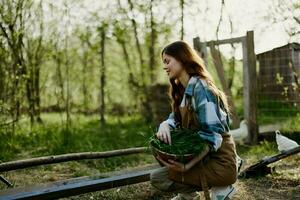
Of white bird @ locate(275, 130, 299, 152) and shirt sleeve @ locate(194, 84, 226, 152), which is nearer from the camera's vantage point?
shirt sleeve @ locate(194, 84, 226, 152)

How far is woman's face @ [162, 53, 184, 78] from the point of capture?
11.2 feet

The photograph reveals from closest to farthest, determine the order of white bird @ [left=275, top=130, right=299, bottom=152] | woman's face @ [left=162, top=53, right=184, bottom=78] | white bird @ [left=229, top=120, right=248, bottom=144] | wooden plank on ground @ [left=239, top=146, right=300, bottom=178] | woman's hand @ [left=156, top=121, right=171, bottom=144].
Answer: woman's hand @ [left=156, top=121, right=171, bottom=144] < woman's face @ [left=162, top=53, right=184, bottom=78] < wooden plank on ground @ [left=239, top=146, right=300, bottom=178] < white bird @ [left=275, top=130, right=299, bottom=152] < white bird @ [left=229, top=120, right=248, bottom=144]

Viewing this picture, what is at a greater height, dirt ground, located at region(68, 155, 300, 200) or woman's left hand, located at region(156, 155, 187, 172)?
woman's left hand, located at region(156, 155, 187, 172)

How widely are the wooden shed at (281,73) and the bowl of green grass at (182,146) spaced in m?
5.56

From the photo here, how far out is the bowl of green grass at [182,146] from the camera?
3.10 metres

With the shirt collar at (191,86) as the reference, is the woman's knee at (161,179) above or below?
below

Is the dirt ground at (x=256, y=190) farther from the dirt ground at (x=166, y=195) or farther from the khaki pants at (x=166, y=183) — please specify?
the khaki pants at (x=166, y=183)

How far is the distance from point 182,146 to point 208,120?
26cm

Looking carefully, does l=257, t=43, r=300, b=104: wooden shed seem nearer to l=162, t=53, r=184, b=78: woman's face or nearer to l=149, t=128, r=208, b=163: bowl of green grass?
l=162, t=53, r=184, b=78: woman's face

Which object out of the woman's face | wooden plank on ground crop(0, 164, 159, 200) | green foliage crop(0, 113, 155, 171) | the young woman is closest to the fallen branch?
wooden plank on ground crop(0, 164, 159, 200)

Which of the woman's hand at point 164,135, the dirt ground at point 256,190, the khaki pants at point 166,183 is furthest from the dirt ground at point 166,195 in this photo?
the woman's hand at point 164,135

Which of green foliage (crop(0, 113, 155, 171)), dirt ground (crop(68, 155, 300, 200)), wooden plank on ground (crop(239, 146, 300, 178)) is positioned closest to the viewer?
dirt ground (crop(68, 155, 300, 200))

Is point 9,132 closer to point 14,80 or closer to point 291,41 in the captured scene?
point 14,80

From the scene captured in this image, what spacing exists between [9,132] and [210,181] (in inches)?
208
